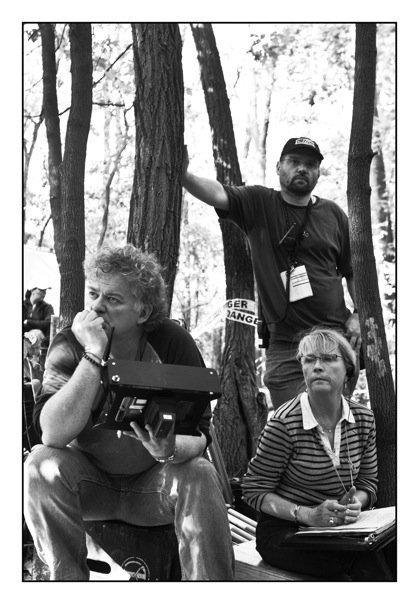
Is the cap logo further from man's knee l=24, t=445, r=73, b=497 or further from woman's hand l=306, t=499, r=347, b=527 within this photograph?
man's knee l=24, t=445, r=73, b=497

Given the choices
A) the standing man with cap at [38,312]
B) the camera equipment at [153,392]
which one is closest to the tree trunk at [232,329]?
the standing man with cap at [38,312]

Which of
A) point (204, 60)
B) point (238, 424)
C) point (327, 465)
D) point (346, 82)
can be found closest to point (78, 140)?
point (204, 60)

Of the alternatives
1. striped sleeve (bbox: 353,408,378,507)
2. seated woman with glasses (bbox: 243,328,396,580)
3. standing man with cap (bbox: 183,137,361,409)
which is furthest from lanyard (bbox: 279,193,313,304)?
striped sleeve (bbox: 353,408,378,507)

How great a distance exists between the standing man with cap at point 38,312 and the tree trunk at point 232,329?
1128 mm

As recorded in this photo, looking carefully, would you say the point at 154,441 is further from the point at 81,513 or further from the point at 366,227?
the point at 366,227

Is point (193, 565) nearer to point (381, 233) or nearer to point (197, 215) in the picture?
point (381, 233)

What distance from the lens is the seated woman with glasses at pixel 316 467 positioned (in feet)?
9.48

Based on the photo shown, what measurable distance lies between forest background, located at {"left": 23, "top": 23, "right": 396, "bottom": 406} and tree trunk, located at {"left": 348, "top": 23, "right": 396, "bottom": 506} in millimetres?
106

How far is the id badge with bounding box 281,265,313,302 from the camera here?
3824mm

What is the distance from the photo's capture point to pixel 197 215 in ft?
23.2

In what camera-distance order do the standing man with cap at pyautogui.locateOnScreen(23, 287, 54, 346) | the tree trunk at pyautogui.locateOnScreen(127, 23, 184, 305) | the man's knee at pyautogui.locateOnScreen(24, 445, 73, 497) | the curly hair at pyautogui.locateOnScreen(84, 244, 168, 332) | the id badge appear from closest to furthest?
1. the man's knee at pyautogui.locateOnScreen(24, 445, 73, 497)
2. the curly hair at pyautogui.locateOnScreen(84, 244, 168, 332)
3. the tree trunk at pyautogui.locateOnScreen(127, 23, 184, 305)
4. the id badge
5. the standing man with cap at pyautogui.locateOnScreen(23, 287, 54, 346)

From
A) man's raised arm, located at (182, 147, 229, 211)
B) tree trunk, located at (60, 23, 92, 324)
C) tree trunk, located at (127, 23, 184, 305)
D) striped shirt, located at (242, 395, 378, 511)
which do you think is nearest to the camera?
striped shirt, located at (242, 395, 378, 511)

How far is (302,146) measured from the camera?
4.04 meters

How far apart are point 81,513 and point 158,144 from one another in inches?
Result: 72.2
